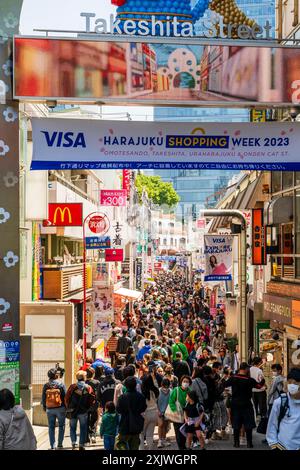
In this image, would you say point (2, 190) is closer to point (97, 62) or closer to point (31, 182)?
point (97, 62)

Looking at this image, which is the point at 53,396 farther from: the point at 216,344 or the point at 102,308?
the point at 216,344

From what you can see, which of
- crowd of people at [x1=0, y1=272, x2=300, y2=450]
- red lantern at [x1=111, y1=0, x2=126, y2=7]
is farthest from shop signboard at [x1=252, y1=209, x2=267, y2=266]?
red lantern at [x1=111, y1=0, x2=126, y2=7]

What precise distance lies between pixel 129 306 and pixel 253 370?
28956 millimetres

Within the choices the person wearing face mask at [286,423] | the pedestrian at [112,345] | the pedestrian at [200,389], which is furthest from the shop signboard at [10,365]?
the pedestrian at [112,345]

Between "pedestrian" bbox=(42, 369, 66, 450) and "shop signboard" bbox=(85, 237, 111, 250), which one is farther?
"shop signboard" bbox=(85, 237, 111, 250)

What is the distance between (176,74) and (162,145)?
101 centimetres

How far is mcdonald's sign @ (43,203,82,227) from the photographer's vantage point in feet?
64.7

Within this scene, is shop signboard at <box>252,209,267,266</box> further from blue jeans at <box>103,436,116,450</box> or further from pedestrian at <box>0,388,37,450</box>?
pedestrian at <box>0,388,37,450</box>

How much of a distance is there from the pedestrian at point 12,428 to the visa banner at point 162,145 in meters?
3.53

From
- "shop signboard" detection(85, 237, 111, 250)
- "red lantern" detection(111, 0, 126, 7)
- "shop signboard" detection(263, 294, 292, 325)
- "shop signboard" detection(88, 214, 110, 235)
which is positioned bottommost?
"shop signboard" detection(263, 294, 292, 325)

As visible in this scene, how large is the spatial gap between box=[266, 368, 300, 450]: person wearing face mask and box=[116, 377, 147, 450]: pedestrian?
3339mm

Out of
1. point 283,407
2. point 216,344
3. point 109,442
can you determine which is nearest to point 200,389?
point 109,442

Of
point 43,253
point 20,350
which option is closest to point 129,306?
point 43,253

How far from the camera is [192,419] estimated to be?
1170cm
